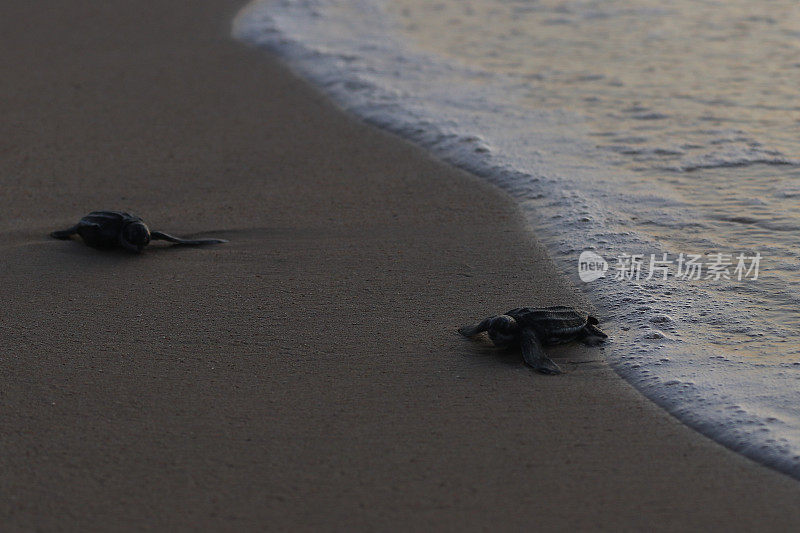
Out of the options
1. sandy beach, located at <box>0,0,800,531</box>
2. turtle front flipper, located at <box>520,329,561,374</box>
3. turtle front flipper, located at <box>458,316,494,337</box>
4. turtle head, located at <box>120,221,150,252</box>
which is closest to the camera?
sandy beach, located at <box>0,0,800,531</box>

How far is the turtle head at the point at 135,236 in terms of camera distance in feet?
11.2

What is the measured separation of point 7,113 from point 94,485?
11.7 feet

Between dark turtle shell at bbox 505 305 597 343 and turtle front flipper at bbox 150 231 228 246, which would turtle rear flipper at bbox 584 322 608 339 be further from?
turtle front flipper at bbox 150 231 228 246

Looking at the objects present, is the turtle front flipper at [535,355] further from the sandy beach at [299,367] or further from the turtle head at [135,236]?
the turtle head at [135,236]

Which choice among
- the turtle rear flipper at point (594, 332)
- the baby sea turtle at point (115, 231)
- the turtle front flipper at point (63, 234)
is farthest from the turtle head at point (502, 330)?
the turtle front flipper at point (63, 234)

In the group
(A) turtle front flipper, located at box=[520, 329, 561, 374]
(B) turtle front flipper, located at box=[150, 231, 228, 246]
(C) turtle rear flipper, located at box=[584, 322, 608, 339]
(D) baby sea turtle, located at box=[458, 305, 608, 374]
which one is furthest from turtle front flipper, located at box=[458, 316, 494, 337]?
(B) turtle front flipper, located at box=[150, 231, 228, 246]

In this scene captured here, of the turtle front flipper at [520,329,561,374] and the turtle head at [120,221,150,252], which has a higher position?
the turtle head at [120,221,150,252]

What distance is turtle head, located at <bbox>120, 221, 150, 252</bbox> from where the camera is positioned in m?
3.43

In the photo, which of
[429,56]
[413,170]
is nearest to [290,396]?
[413,170]

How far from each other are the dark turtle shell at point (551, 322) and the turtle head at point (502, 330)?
0.04m

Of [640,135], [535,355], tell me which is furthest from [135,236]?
[640,135]

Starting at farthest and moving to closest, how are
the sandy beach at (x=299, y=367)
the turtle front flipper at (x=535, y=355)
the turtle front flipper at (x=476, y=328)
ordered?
the turtle front flipper at (x=476, y=328) < the turtle front flipper at (x=535, y=355) < the sandy beach at (x=299, y=367)

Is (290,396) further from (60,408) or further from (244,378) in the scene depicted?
(60,408)

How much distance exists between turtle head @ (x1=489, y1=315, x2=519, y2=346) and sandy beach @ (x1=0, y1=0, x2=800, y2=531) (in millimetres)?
79
